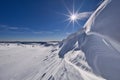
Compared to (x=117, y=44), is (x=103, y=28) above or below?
above

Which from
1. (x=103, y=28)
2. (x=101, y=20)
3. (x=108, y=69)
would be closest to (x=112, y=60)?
(x=108, y=69)

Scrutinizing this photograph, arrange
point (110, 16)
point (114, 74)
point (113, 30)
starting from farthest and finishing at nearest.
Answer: point (110, 16)
point (113, 30)
point (114, 74)

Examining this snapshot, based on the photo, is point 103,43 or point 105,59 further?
point 103,43

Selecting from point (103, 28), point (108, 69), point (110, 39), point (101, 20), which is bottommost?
point (108, 69)

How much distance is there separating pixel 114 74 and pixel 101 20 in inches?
74.7

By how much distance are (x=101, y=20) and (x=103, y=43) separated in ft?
2.42

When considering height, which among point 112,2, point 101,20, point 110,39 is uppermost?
point 112,2

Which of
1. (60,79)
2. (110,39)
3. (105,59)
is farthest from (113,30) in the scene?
(60,79)

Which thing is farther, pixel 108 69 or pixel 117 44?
pixel 117 44

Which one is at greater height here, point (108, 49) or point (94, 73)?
point (108, 49)

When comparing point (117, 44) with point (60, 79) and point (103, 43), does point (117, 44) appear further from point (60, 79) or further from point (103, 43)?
point (60, 79)

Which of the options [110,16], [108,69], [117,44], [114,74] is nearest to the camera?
[114,74]

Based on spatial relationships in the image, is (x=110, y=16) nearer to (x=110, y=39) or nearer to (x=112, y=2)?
(x=112, y=2)

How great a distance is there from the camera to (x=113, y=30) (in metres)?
3.15
